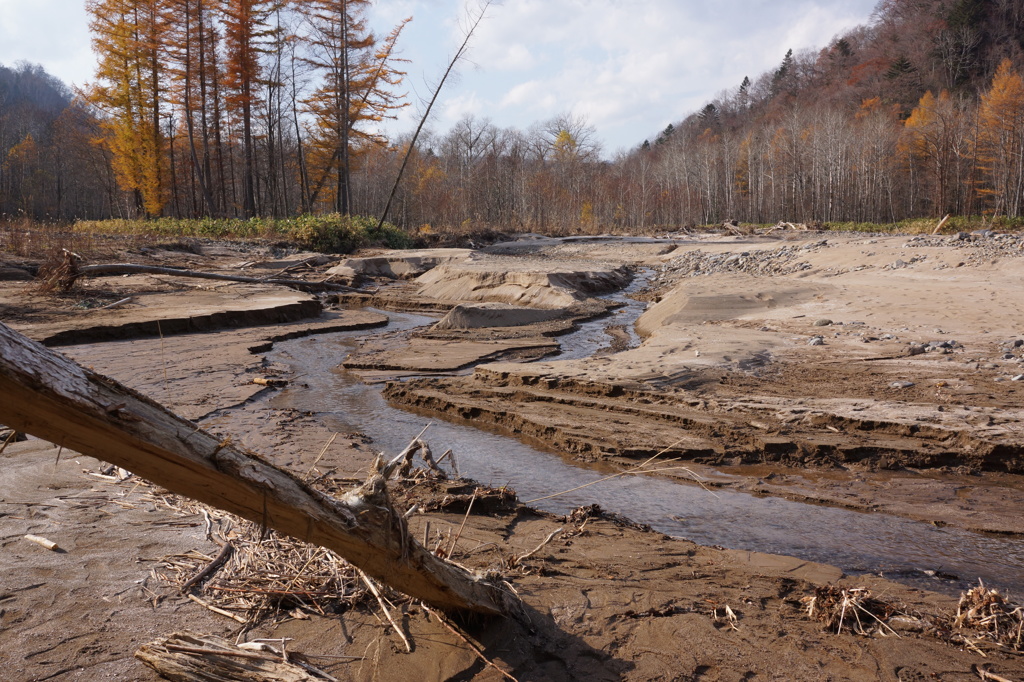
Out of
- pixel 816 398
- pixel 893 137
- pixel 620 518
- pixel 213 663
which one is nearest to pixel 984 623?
pixel 620 518

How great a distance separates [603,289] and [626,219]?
40.0 m

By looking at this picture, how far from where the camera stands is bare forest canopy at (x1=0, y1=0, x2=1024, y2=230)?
86.8ft

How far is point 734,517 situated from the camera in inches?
151

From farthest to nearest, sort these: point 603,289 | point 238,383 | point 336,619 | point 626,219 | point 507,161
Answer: point 626,219, point 507,161, point 603,289, point 238,383, point 336,619

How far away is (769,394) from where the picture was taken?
5.65m

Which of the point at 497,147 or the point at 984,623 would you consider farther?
the point at 497,147

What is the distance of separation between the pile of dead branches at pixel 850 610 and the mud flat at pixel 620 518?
3cm

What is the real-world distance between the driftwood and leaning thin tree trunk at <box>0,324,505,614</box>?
37 centimetres

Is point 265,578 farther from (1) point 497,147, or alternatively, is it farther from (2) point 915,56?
(2) point 915,56

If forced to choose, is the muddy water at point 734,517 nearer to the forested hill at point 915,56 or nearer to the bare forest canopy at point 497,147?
the bare forest canopy at point 497,147

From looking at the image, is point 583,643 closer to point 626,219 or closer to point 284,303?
point 284,303

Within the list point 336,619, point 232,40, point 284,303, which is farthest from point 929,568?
point 232,40

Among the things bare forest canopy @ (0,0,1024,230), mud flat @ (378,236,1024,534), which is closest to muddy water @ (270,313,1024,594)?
mud flat @ (378,236,1024,534)

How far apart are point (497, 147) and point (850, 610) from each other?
141 ft
